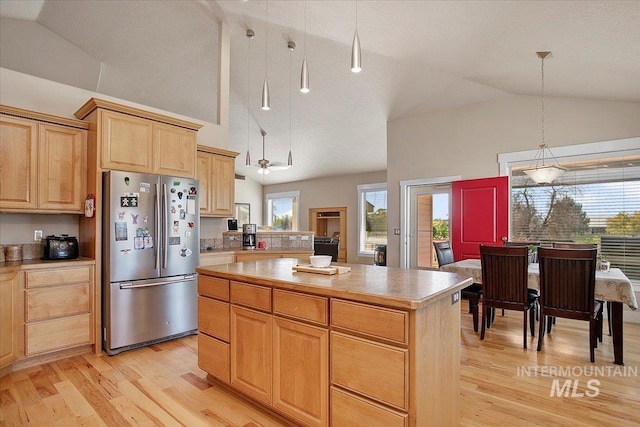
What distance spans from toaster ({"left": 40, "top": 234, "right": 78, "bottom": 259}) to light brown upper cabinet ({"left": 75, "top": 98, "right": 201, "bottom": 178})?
769 mm

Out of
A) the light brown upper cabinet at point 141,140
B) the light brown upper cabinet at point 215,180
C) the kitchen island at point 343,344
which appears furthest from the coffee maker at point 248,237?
the kitchen island at point 343,344

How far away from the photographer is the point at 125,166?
3.29 m

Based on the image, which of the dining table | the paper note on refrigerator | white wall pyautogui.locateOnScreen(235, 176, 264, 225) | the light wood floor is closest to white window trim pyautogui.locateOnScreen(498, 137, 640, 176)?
the dining table

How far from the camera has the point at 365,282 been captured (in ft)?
6.09

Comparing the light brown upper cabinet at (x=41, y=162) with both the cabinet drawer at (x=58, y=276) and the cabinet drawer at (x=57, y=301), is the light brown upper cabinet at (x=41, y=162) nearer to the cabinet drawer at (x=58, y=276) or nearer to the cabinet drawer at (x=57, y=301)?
the cabinet drawer at (x=58, y=276)

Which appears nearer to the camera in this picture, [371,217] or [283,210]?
[371,217]

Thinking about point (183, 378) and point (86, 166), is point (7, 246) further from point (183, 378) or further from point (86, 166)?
point (183, 378)

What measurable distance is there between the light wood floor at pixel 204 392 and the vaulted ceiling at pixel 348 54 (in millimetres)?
2678

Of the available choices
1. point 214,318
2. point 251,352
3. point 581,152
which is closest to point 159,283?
point 214,318

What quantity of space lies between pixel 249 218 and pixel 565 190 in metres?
8.41

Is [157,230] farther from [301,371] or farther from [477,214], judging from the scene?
[477,214]

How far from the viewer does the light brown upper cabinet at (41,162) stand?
9.53 feet

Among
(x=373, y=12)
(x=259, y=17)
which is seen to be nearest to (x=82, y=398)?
(x=373, y=12)

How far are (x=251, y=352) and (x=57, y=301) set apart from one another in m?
1.98
